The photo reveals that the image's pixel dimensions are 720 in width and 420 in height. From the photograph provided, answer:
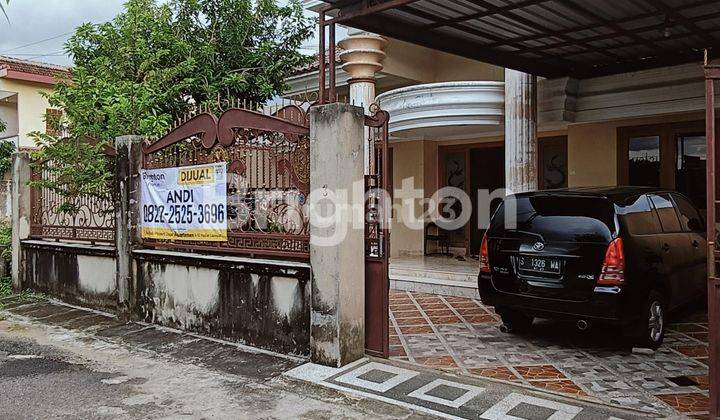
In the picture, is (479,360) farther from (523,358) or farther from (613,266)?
(613,266)

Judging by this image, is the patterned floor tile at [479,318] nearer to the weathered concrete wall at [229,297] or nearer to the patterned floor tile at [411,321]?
the patterned floor tile at [411,321]

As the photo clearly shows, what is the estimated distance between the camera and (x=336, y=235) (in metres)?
5.55

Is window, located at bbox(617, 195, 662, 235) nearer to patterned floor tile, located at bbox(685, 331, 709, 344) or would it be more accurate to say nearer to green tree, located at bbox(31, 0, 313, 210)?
patterned floor tile, located at bbox(685, 331, 709, 344)

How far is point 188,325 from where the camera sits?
7.06 m

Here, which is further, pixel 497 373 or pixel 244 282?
pixel 244 282

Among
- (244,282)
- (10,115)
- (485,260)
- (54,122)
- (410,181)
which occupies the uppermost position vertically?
(10,115)

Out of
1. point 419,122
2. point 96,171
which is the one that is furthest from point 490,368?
point 96,171

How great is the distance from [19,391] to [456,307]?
538cm

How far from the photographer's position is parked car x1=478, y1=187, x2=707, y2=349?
547 centimetres

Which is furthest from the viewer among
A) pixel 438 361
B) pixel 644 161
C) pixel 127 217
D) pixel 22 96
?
pixel 22 96

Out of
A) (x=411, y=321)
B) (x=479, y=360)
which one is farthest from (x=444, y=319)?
(x=479, y=360)

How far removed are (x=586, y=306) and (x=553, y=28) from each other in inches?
140

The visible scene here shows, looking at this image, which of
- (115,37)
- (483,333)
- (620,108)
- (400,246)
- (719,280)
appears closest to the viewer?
(719,280)

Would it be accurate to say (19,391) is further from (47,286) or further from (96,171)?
(47,286)
